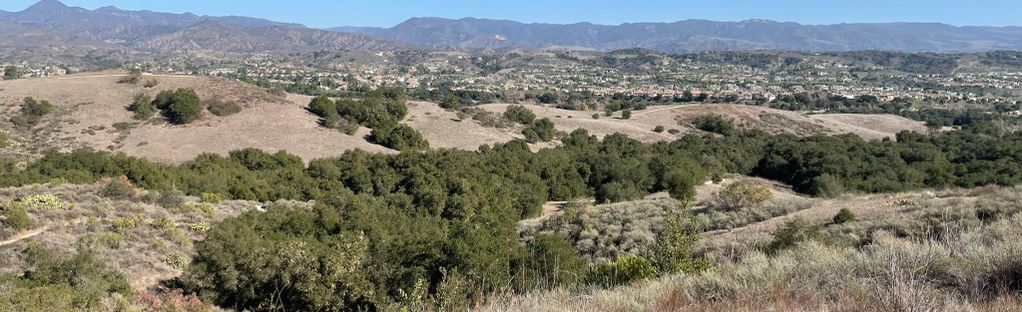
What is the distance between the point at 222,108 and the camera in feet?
146

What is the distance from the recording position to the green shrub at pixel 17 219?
54.6ft

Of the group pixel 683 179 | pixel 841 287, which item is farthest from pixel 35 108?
pixel 841 287

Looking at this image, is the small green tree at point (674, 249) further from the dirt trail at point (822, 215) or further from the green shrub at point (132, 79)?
the green shrub at point (132, 79)

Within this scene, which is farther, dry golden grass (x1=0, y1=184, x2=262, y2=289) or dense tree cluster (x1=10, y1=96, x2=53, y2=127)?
dense tree cluster (x1=10, y1=96, x2=53, y2=127)

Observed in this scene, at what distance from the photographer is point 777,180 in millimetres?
40500

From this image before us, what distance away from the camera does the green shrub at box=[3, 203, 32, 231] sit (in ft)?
54.6

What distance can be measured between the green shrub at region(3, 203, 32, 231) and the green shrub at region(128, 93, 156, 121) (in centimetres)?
2793

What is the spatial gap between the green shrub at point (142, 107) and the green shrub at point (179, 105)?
1.96 feet

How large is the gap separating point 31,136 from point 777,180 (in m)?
46.7

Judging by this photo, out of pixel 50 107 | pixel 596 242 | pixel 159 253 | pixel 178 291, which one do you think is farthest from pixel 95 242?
pixel 50 107

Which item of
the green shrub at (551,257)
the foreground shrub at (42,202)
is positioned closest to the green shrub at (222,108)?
the foreground shrub at (42,202)

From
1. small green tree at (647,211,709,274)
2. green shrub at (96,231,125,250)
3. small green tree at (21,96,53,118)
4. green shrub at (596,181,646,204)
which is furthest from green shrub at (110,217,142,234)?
small green tree at (21,96,53,118)

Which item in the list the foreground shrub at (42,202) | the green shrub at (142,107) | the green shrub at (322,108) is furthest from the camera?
the green shrub at (322,108)

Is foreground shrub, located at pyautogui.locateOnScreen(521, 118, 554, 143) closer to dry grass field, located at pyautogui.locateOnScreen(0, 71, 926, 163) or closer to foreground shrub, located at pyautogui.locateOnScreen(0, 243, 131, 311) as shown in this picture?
dry grass field, located at pyautogui.locateOnScreen(0, 71, 926, 163)
